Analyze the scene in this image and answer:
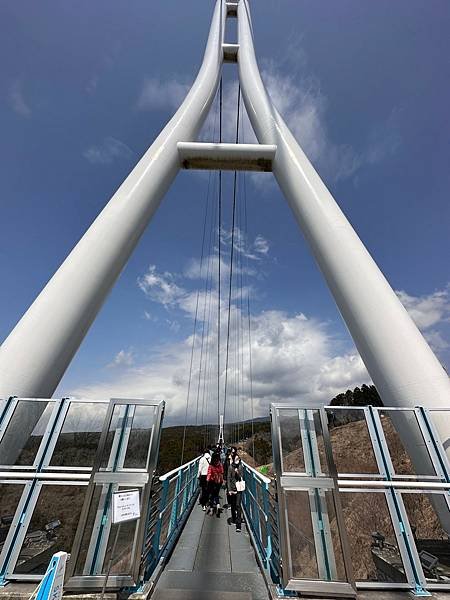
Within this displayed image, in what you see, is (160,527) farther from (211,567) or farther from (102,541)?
(102,541)

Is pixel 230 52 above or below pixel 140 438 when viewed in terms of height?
above

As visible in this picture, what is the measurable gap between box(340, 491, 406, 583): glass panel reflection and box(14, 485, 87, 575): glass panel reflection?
92.7 inches

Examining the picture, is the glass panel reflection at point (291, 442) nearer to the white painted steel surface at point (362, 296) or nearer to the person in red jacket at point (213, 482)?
the white painted steel surface at point (362, 296)

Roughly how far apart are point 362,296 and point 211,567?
384 centimetres


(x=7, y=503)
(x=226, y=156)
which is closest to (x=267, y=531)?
(x=7, y=503)

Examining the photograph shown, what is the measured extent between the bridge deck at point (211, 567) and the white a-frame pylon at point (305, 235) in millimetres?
2380

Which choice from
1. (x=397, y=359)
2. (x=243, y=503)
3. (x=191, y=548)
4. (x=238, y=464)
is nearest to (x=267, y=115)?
(x=397, y=359)

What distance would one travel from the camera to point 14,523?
240 cm

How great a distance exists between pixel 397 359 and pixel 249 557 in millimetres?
3129

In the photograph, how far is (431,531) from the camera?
2604mm

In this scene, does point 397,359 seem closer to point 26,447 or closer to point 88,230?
point 26,447

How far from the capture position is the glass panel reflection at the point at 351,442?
2715mm

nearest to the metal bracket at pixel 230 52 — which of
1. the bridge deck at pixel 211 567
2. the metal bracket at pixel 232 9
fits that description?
the metal bracket at pixel 232 9

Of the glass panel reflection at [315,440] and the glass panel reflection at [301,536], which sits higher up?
the glass panel reflection at [315,440]
